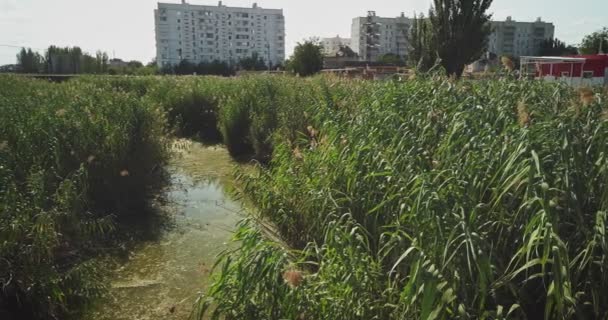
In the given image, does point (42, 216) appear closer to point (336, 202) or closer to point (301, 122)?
point (336, 202)

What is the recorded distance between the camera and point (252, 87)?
34.8ft

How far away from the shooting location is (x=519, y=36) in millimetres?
93375

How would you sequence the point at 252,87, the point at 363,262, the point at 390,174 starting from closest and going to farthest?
the point at 363,262 → the point at 390,174 → the point at 252,87

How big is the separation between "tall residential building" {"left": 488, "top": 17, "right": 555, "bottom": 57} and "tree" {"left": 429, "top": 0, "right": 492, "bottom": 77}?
80.9 metres

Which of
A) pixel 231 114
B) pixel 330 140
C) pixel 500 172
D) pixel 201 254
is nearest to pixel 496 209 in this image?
pixel 500 172

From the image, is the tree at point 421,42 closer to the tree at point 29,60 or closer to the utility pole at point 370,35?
the tree at point 29,60

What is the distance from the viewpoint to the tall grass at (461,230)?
206 centimetres

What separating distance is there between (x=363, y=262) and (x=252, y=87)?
8510 millimetres

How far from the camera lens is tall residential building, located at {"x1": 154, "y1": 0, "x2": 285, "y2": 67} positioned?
8712cm

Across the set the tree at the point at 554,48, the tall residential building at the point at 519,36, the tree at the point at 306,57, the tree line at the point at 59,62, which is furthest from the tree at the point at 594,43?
the tall residential building at the point at 519,36

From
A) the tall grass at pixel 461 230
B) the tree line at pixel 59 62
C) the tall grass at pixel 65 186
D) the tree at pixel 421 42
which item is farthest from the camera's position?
the tree line at pixel 59 62

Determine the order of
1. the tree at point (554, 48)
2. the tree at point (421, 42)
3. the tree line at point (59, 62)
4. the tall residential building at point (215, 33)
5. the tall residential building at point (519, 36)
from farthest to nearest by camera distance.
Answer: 1. the tall residential building at point (519, 36)
2. the tall residential building at point (215, 33)
3. the tree at point (554, 48)
4. the tree line at point (59, 62)
5. the tree at point (421, 42)

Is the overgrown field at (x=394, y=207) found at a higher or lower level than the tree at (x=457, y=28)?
lower

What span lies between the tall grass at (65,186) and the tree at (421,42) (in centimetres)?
1245
